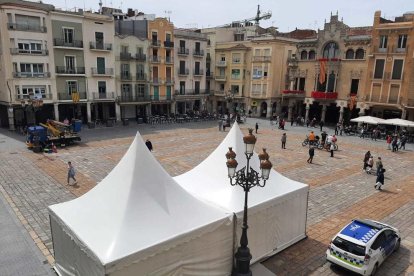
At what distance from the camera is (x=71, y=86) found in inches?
1394

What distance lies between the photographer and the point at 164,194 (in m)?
8.52

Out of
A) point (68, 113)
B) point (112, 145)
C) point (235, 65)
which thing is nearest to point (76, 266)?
point (112, 145)

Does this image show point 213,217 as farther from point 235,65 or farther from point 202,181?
point 235,65

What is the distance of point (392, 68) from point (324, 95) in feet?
27.6

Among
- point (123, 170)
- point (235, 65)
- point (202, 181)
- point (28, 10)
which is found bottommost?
point (202, 181)

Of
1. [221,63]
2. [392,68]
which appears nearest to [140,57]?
[221,63]

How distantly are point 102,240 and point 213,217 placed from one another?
293cm

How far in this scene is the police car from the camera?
9008 millimetres

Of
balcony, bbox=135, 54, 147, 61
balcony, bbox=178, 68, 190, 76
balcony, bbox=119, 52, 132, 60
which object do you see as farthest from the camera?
balcony, bbox=178, 68, 190, 76

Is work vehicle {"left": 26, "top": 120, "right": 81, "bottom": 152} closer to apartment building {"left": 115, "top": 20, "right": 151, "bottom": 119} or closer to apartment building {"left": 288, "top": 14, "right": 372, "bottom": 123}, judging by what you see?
apartment building {"left": 115, "top": 20, "right": 151, "bottom": 119}

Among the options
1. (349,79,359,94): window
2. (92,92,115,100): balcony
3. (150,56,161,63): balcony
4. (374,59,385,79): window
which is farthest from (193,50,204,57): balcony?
(374,59,385,79): window

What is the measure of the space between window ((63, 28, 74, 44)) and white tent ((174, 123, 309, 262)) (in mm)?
29372

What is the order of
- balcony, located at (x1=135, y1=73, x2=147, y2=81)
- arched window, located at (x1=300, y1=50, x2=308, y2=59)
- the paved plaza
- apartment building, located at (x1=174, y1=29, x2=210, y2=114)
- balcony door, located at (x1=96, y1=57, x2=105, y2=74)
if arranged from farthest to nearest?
apartment building, located at (x1=174, y1=29, x2=210, y2=114)
arched window, located at (x1=300, y1=50, x2=308, y2=59)
balcony, located at (x1=135, y1=73, x2=147, y2=81)
balcony door, located at (x1=96, y1=57, x2=105, y2=74)
the paved plaza

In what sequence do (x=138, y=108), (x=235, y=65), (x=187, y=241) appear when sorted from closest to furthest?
(x=187, y=241) < (x=138, y=108) < (x=235, y=65)
